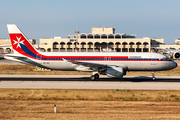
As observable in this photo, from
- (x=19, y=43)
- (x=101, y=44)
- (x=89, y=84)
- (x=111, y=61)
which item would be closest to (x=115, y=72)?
(x=111, y=61)

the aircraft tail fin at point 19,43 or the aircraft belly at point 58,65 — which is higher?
the aircraft tail fin at point 19,43

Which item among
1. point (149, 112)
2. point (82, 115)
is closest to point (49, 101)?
point (82, 115)

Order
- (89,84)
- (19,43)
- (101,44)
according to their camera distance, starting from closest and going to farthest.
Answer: (89,84) → (19,43) → (101,44)

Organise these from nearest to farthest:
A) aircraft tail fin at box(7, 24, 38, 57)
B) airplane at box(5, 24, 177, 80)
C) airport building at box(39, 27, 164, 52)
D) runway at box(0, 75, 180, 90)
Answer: runway at box(0, 75, 180, 90) < airplane at box(5, 24, 177, 80) < aircraft tail fin at box(7, 24, 38, 57) < airport building at box(39, 27, 164, 52)

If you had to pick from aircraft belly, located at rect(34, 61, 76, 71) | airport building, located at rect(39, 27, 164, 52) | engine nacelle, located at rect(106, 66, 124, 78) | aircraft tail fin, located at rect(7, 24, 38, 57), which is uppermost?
airport building, located at rect(39, 27, 164, 52)

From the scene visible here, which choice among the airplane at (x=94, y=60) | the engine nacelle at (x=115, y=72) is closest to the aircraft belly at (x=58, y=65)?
the airplane at (x=94, y=60)

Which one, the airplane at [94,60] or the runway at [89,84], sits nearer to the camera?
the runway at [89,84]

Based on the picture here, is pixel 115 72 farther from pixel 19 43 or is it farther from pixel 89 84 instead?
pixel 19 43

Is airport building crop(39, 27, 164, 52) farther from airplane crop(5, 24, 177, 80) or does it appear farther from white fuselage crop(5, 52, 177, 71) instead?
white fuselage crop(5, 52, 177, 71)

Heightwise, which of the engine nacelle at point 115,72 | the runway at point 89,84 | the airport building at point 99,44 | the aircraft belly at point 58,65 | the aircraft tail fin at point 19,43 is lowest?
the runway at point 89,84

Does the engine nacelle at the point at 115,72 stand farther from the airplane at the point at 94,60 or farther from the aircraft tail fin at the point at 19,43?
the aircraft tail fin at the point at 19,43

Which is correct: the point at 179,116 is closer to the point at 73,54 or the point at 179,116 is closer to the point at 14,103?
the point at 14,103

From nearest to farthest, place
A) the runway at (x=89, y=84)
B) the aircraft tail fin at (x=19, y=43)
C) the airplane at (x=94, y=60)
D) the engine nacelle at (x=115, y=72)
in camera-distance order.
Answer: the runway at (x=89, y=84) < the engine nacelle at (x=115, y=72) < the airplane at (x=94, y=60) < the aircraft tail fin at (x=19, y=43)

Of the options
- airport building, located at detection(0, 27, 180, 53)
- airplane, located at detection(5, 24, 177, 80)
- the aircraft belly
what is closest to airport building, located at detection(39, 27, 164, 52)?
airport building, located at detection(0, 27, 180, 53)
